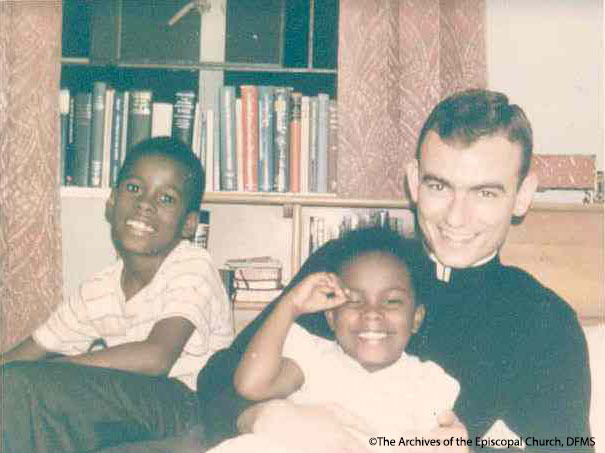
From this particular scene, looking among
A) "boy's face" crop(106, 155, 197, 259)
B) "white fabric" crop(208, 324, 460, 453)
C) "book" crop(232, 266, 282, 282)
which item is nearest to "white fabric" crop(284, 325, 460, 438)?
"white fabric" crop(208, 324, 460, 453)

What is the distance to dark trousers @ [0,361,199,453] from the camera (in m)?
0.75

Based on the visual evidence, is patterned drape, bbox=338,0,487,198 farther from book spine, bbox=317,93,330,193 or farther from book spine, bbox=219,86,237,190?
book spine, bbox=219,86,237,190

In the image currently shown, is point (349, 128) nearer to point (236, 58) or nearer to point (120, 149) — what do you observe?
point (236, 58)

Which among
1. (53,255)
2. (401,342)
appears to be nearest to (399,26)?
(401,342)

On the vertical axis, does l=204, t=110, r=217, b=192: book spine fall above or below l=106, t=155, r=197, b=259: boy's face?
above

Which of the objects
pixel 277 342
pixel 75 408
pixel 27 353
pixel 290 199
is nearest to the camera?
pixel 75 408

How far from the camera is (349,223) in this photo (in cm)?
162

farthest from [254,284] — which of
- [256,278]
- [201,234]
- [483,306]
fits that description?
[483,306]

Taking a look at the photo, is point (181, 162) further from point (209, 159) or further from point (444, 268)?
point (444, 268)

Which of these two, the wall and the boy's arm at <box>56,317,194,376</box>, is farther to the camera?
the wall

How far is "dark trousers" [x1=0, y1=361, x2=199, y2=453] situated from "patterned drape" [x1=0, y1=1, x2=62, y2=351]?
0.62 m

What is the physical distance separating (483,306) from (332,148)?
71 cm

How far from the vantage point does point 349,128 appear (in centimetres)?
153

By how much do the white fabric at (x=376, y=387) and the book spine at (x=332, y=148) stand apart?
0.65 m
